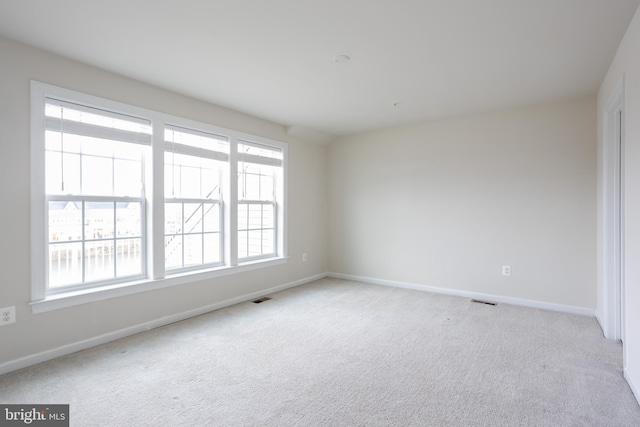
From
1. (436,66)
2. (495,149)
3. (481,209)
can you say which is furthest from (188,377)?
(495,149)

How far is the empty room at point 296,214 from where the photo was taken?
2.09m

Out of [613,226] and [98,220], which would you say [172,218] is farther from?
[613,226]

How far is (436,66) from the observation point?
9.43ft

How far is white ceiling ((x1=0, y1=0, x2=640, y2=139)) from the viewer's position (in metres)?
2.04

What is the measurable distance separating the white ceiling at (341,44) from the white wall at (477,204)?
1.92 ft

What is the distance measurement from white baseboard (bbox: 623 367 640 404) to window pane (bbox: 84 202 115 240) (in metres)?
4.22

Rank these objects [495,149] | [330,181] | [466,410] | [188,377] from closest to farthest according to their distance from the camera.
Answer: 1. [466,410]
2. [188,377]
3. [495,149]
4. [330,181]

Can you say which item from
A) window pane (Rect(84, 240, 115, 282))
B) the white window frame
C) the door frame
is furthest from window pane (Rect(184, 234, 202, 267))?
the door frame

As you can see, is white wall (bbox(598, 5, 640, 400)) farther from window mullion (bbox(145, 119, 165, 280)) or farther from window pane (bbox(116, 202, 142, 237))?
window pane (bbox(116, 202, 142, 237))

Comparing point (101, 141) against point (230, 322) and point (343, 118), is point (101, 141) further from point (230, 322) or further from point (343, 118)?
point (343, 118)

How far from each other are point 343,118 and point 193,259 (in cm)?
271

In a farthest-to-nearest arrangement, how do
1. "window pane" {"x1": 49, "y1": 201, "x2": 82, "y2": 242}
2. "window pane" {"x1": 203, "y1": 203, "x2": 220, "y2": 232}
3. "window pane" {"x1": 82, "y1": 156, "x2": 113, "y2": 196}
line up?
"window pane" {"x1": 203, "y1": 203, "x2": 220, "y2": 232}
"window pane" {"x1": 82, "y1": 156, "x2": 113, "y2": 196}
"window pane" {"x1": 49, "y1": 201, "x2": 82, "y2": 242}

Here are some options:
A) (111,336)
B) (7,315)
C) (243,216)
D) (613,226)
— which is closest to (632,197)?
(613,226)

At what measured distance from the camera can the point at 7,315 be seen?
2408 millimetres
